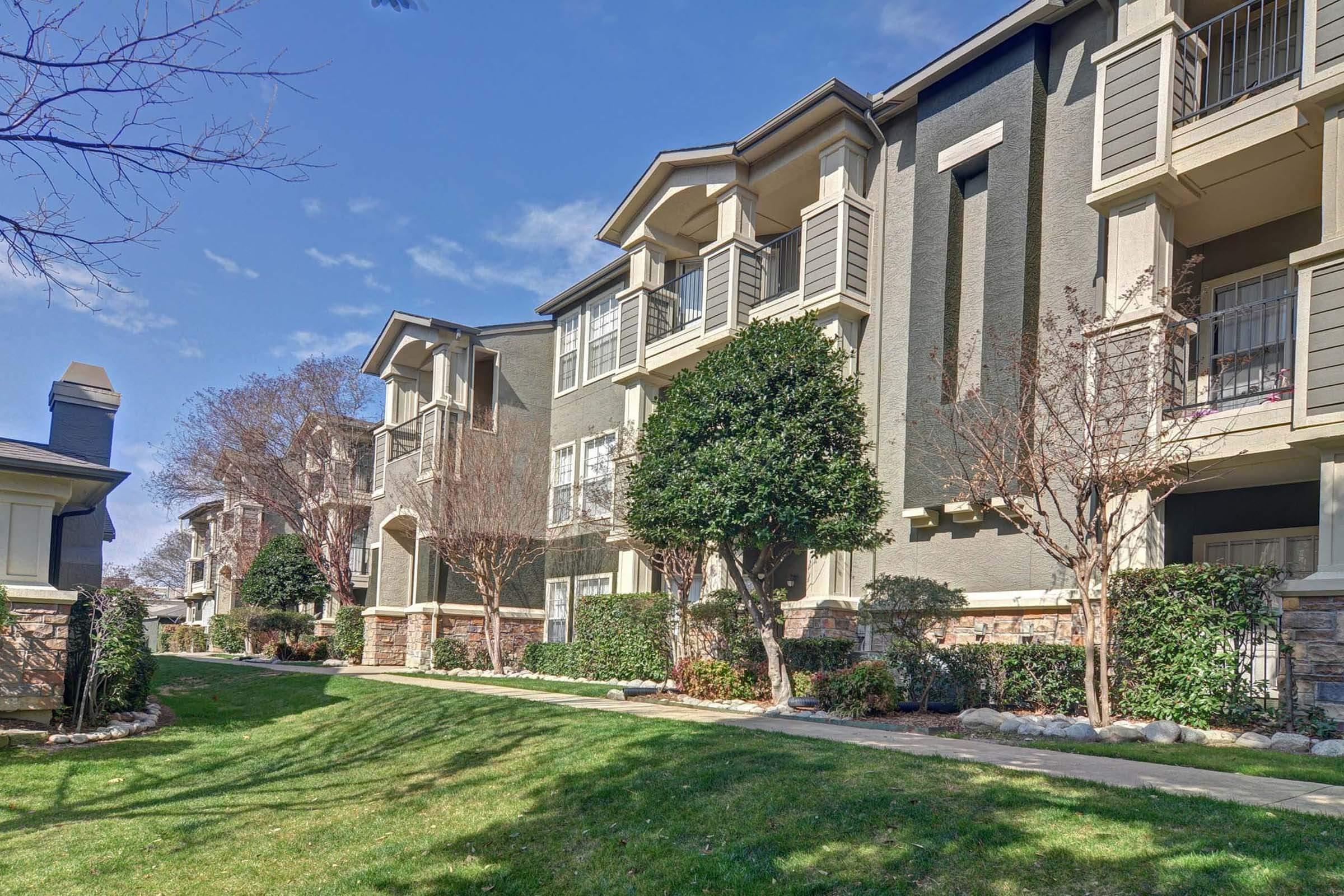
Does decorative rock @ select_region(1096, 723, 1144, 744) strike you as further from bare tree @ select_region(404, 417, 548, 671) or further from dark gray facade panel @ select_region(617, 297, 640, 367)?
bare tree @ select_region(404, 417, 548, 671)

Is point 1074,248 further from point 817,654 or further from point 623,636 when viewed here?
point 623,636

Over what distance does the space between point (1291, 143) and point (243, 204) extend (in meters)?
10.8

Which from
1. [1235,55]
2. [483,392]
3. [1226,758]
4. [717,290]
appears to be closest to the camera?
[1226,758]

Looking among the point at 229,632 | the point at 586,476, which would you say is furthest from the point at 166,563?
the point at 586,476

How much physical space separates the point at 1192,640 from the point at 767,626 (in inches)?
193

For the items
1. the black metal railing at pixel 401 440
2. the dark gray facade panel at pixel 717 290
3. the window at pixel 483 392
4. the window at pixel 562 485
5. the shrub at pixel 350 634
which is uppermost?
the dark gray facade panel at pixel 717 290

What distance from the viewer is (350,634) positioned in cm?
2577

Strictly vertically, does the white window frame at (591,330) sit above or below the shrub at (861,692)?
above

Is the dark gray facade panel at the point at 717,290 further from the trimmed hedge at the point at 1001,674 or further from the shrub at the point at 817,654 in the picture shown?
the trimmed hedge at the point at 1001,674

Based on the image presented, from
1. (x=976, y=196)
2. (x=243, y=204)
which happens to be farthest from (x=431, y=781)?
(x=976, y=196)

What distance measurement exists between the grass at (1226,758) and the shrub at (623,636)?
8.79 metres

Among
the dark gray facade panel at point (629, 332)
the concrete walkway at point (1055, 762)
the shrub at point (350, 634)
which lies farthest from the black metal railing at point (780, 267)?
the shrub at point (350, 634)

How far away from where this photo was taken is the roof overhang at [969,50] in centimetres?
1324

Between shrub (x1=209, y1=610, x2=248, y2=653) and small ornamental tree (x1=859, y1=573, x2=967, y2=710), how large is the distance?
24784mm
